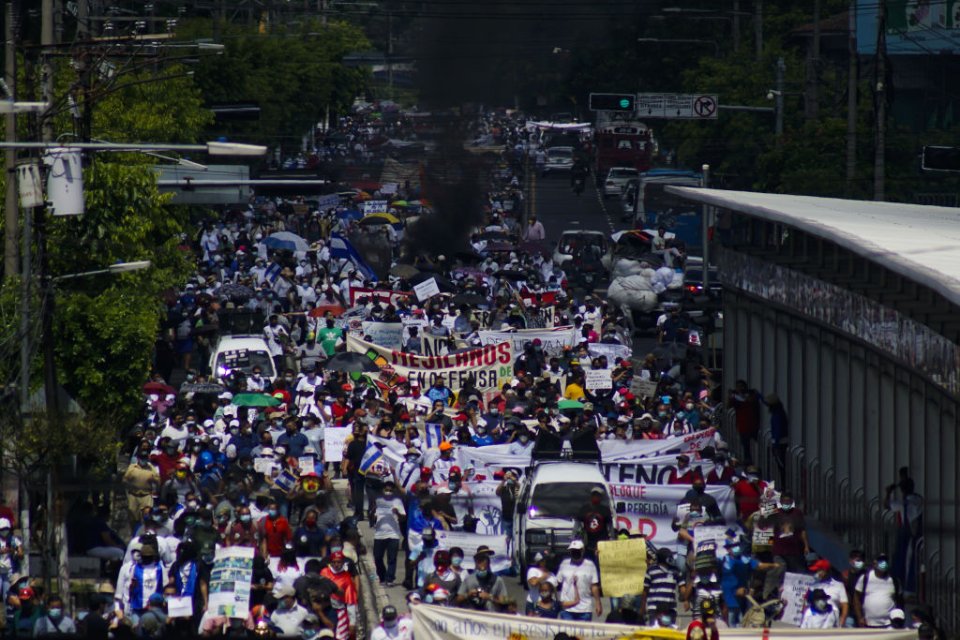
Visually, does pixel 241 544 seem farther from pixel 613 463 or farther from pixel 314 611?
pixel 613 463

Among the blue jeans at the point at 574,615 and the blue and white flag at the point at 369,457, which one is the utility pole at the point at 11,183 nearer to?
the blue and white flag at the point at 369,457

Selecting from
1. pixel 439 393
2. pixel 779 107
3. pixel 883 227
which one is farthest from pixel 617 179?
pixel 883 227

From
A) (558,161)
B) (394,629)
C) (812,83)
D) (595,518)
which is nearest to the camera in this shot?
(394,629)

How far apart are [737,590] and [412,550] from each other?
3323 mm

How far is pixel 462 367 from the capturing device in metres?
27.7

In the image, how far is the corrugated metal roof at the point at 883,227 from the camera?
15570 millimetres

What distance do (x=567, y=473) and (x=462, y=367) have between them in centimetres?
808

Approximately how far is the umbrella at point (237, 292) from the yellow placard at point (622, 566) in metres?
17.9

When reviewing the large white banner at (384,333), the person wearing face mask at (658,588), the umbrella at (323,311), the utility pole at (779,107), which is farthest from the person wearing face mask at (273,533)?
the utility pole at (779,107)

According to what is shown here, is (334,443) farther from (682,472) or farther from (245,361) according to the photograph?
(245,361)

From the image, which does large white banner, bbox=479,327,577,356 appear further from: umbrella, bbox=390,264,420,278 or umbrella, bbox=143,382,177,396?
umbrella, bbox=390,264,420,278

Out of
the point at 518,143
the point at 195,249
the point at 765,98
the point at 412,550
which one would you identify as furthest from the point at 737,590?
the point at 518,143

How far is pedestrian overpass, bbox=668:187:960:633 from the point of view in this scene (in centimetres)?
1730

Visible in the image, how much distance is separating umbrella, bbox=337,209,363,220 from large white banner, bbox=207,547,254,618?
39026 mm
